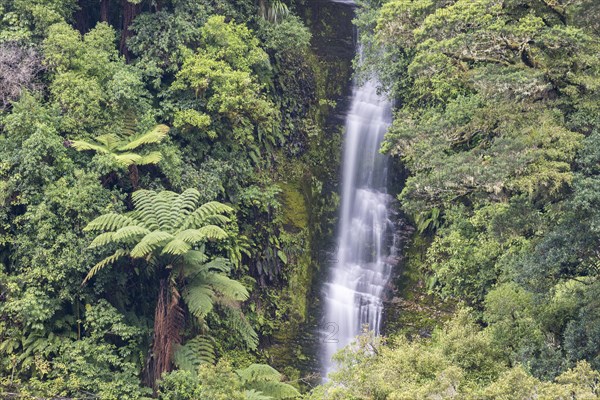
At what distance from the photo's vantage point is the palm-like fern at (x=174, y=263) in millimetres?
15859

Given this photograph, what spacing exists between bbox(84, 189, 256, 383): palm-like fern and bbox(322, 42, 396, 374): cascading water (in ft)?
17.3

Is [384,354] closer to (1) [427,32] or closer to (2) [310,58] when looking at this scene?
(1) [427,32]

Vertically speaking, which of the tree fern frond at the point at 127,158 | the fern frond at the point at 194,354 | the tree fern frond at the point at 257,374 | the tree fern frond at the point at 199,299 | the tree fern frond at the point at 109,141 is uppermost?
the tree fern frond at the point at 109,141

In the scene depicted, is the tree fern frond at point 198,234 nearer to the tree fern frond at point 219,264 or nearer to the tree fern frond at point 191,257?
the tree fern frond at point 191,257

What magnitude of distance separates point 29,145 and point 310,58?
10.5 m

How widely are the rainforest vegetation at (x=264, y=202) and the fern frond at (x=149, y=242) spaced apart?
2.2 inches

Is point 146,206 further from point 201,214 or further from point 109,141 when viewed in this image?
point 109,141

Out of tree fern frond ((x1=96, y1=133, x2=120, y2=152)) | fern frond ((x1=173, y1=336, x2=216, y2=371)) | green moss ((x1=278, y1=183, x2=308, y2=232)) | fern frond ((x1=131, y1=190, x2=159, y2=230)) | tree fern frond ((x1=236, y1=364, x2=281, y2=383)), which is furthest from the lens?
green moss ((x1=278, y1=183, x2=308, y2=232))

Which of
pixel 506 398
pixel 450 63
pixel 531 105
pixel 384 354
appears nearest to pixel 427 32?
pixel 450 63

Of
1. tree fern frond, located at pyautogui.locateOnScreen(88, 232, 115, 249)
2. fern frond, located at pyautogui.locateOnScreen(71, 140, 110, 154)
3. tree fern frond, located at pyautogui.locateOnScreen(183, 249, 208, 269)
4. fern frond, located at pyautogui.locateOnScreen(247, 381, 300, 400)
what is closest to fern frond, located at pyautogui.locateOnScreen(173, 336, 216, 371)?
fern frond, located at pyautogui.locateOnScreen(247, 381, 300, 400)

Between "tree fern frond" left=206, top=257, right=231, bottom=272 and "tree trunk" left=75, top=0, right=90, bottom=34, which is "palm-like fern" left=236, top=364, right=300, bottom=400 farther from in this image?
"tree trunk" left=75, top=0, right=90, bottom=34

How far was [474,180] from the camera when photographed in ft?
45.0

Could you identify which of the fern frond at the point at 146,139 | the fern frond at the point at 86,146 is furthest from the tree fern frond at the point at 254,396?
the fern frond at the point at 86,146

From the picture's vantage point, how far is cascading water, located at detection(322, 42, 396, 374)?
21.5 metres
